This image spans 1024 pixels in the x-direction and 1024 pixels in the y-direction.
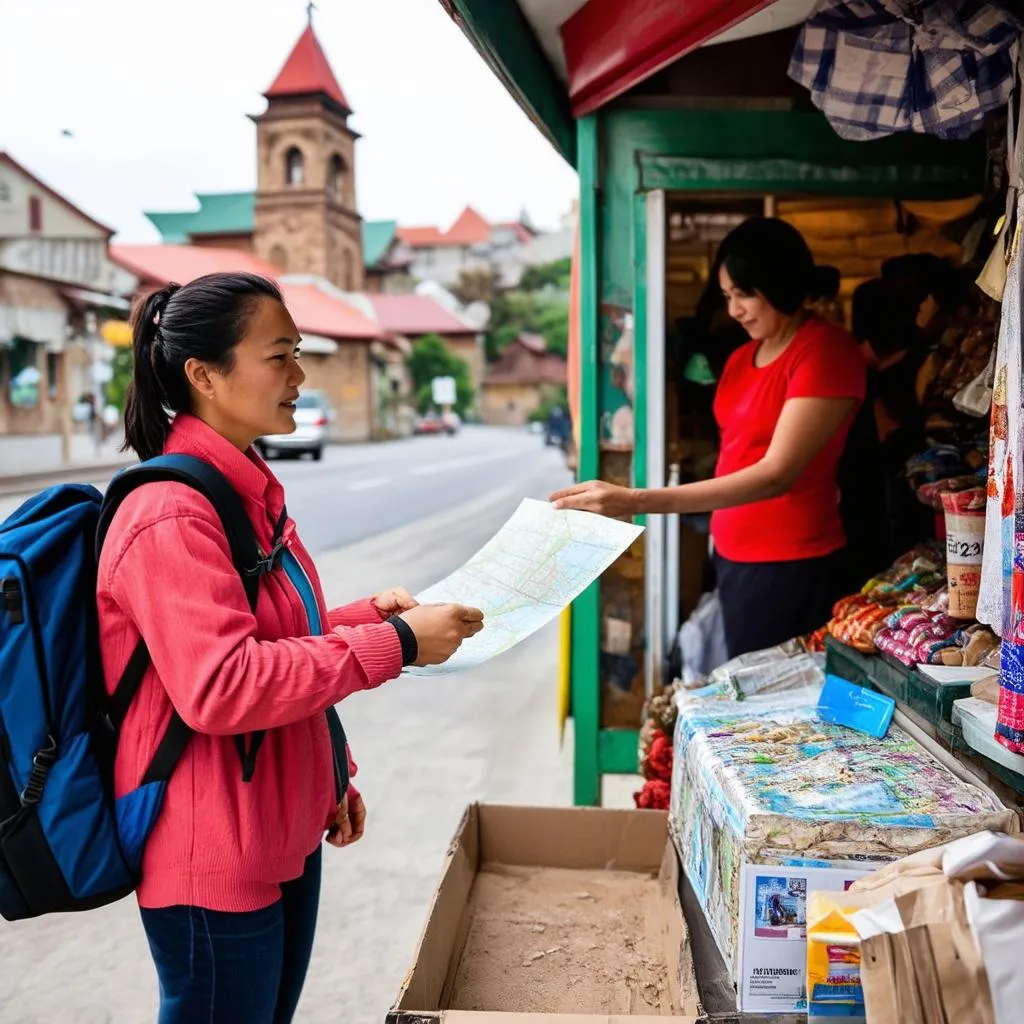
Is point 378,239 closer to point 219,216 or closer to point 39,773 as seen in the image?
point 219,216

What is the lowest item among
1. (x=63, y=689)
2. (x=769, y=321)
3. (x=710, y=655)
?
(x=710, y=655)

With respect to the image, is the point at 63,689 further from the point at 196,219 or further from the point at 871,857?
the point at 196,219

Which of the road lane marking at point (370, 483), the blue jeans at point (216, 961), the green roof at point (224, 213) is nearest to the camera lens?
the blue jeans at point (216, 961)

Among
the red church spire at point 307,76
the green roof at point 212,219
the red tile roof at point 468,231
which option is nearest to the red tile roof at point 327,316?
the red church spire at point 307,76

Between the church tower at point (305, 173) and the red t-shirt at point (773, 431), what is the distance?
44.5 m

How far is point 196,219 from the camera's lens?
57219 mm

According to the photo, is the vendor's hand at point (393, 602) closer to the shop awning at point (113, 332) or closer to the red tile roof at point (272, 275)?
the shop awning at point (113, 332)

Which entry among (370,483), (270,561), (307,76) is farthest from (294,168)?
(270,561)

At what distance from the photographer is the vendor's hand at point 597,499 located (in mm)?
2160

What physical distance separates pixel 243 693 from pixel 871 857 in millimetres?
880

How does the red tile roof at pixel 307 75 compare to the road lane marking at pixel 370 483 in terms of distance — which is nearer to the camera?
the road lane marking at pixel 370 483

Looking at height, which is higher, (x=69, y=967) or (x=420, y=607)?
(x=420, y=607)

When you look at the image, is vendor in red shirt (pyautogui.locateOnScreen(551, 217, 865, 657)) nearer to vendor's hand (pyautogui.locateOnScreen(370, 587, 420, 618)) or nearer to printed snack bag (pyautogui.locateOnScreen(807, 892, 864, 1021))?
vendor's hand (pyautogui.locateOnScreen(370, 587, 420, 618))

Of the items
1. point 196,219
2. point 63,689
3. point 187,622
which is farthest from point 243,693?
point 196,219
